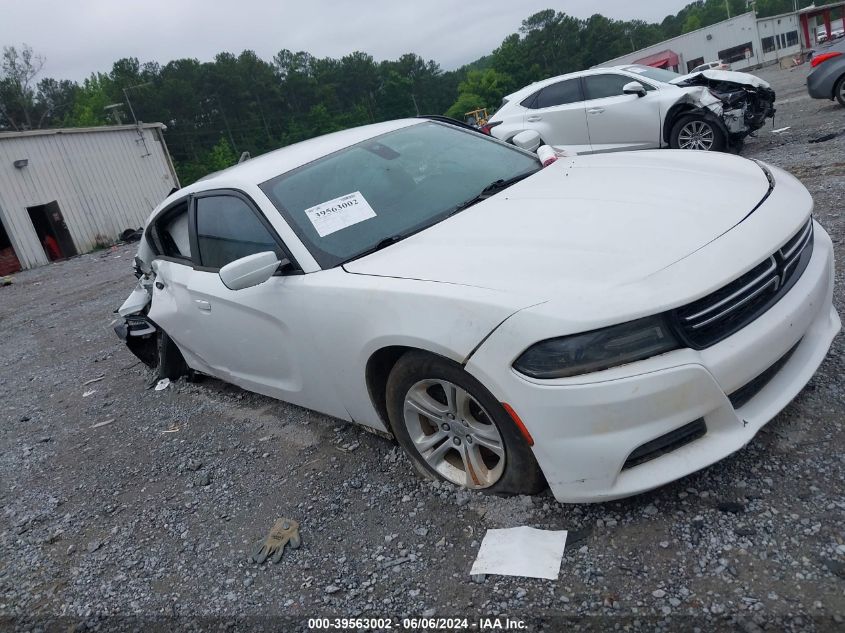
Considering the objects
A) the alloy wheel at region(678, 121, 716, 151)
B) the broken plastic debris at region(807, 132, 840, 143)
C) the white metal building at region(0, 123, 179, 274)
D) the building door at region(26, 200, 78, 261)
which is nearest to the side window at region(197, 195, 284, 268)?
the alloy wheel at region(678, 121, 716, 151)

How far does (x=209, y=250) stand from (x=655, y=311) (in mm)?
2723

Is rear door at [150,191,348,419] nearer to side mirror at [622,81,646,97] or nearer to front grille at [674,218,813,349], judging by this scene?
front grille at [674,218,813,349]

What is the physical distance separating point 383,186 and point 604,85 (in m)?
7.44

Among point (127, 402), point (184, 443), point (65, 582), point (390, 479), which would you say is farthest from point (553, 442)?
point (127, 402)

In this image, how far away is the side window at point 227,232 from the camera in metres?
3.37

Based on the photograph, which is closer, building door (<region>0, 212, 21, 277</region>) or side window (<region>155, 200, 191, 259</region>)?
side window (<region>155, 200, 191, 259</region>)

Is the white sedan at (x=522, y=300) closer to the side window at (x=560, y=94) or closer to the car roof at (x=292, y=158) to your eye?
the car roof at (x=292, y=158)

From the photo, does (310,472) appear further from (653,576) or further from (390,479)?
(653,576)

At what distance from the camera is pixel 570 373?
2.16 m

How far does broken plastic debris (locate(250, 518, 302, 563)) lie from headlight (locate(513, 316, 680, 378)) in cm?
147

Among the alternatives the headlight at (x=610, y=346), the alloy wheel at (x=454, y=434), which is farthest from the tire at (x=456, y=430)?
the headlight at (x=610, y=346)

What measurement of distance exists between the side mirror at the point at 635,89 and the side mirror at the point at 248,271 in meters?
7.60

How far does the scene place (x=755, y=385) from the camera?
2.36 m

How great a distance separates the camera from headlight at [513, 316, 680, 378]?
2135 millimetres
